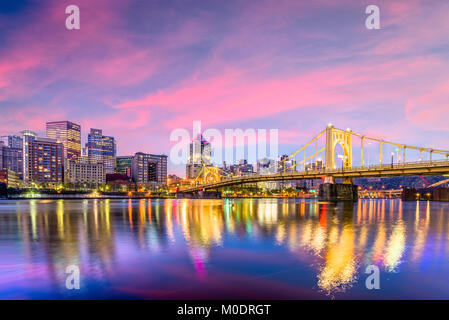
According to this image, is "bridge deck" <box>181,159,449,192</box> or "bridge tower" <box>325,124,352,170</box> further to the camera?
"bridge tower" <box>325,124,352,170</box>

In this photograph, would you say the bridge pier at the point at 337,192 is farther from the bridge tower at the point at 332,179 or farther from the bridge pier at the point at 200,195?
the bridge pier at the point at 200,195

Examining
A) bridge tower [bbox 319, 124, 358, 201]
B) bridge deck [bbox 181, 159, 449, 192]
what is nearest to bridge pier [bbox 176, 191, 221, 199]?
bridge deck [bbox 181, 159, 449, 192]

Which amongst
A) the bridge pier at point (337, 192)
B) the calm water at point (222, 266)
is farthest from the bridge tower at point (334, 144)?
the calm water at point (222, 266)

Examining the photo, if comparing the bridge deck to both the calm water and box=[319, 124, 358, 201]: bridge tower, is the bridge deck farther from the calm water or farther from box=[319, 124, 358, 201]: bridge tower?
the calm water

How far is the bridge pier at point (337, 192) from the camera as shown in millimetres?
82562

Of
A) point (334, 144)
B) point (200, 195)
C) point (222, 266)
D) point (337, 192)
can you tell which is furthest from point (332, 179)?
point (200, 195)

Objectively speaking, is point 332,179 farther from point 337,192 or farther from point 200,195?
point 200,195

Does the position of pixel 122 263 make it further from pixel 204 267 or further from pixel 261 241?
pixel 261 241

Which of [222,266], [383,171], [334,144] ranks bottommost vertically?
[222,266]

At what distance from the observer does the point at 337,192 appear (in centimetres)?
8350

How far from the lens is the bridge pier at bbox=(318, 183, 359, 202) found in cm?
8256

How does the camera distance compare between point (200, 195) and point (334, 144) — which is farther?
point (200, 195)

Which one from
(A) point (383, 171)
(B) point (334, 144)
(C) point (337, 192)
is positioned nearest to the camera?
(A) point (383, 171)
